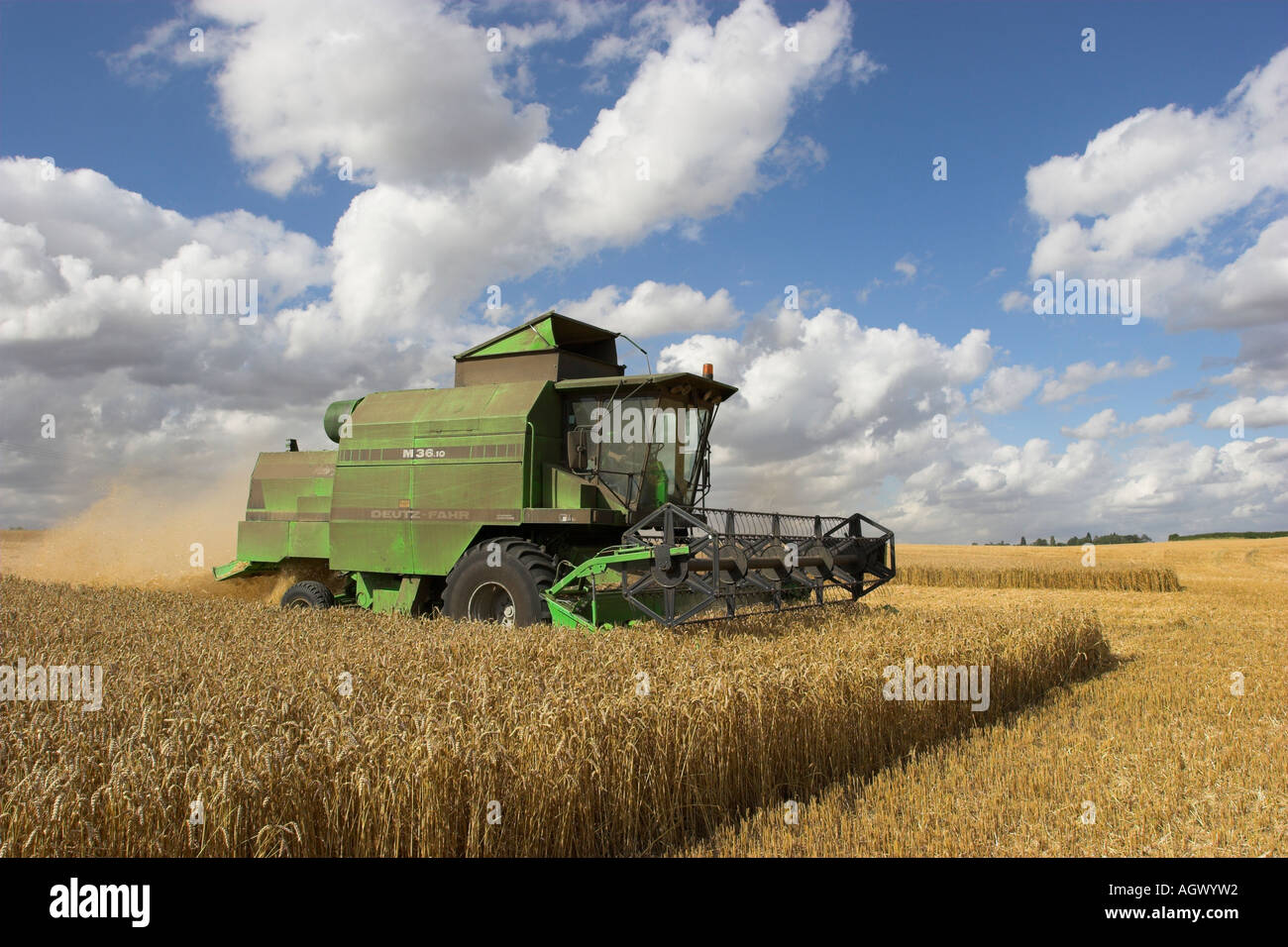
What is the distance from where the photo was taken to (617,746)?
13.3 ft

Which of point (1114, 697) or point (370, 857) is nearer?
point (370, 857)

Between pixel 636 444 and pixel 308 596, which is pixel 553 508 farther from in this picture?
pixel 308 596

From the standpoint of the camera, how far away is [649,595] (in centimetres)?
871

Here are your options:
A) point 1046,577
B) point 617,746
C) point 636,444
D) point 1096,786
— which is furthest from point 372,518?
point 1046,577

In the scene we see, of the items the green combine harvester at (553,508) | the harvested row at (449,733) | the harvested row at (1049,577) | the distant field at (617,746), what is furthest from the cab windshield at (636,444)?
the harvested row at (1049,577)

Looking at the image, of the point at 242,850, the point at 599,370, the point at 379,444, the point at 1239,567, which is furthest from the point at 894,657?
the point at 1239,567

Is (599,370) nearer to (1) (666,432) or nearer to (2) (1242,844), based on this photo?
(1) (666,432)

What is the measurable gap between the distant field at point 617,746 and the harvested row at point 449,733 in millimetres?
16

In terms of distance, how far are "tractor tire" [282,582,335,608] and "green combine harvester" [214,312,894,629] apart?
3 cm

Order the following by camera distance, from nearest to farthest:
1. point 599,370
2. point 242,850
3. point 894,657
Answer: point 242,850
point 894,657
point 599,370

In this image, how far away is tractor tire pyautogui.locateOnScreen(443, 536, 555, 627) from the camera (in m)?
8.20

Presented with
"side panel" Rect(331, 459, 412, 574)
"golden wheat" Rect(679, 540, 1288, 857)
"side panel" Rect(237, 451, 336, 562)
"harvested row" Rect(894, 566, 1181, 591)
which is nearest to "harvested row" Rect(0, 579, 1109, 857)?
"golden wheat" Rect(679, 540, 1288, 857)

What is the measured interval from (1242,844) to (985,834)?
1.30 m

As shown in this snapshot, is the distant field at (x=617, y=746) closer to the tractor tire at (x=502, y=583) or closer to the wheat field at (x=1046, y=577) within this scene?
the tractor tire at (x=502, y=583)
